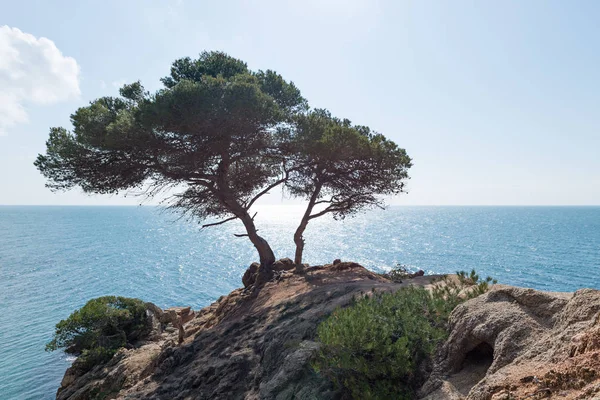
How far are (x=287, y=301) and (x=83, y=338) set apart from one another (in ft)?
48.9

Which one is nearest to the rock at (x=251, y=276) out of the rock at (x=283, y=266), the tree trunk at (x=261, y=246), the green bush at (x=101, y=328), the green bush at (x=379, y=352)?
the tree trunk at (x=261, y=246)

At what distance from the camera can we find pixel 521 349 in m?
4.25

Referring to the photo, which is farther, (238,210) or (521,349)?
(238,210)

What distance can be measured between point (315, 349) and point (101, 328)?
19.2 m

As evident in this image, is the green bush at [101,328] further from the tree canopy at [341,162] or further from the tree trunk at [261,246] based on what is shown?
the tree canopy at [341,162]

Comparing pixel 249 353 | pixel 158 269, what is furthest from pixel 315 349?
pixel 158 269

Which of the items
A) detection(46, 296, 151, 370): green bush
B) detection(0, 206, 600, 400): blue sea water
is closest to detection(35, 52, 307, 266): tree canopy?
detection(0, 206, 600, 400): blue sea water

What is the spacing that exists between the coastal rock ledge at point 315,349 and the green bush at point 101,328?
87.3 inches

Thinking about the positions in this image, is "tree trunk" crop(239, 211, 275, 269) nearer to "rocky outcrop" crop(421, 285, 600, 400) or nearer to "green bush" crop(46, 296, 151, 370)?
"green bush" crop(46, 296, 151, 370)

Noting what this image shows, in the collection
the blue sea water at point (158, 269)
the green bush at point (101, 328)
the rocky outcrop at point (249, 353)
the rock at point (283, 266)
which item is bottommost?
the blue sea water at point (158, 269)

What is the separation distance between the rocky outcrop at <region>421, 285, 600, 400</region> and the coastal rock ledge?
13 millimetres

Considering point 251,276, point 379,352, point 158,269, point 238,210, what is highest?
point 238,210

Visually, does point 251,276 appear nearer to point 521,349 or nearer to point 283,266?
point 283,266

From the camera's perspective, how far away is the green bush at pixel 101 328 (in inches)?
778
